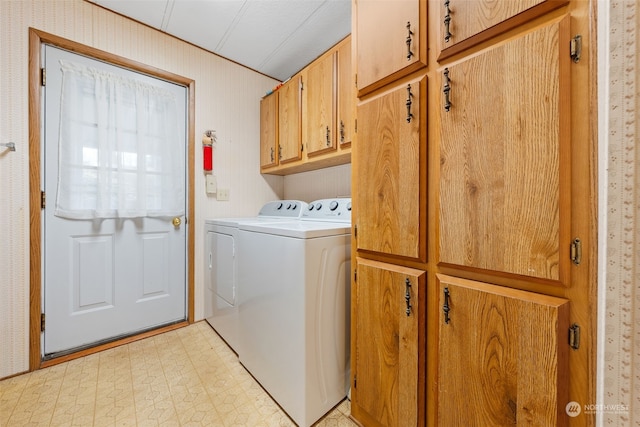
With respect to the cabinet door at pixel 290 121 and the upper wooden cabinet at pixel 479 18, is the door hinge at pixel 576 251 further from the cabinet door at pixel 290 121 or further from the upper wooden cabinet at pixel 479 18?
the cabinet door at pixel 290 121

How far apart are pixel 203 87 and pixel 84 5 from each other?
2.65 ft

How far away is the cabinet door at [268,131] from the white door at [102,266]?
69 centimetres

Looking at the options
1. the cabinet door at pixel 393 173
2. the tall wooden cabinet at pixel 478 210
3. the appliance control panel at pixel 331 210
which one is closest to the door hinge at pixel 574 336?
the tall wooden cabinet at pixel 478 210

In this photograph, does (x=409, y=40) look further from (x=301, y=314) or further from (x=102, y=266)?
(x=102, y=266)

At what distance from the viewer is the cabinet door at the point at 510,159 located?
0.61 meters

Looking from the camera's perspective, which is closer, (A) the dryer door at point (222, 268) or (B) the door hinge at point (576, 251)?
(B) the door hinge at point (576, 251)

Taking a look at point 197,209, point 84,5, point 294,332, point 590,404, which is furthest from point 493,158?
point 84,5

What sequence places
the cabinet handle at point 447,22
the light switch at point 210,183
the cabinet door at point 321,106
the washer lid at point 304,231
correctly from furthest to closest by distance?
the light switch at point 210,183 < the cabinet door at point 321,106 < the washer lid at point 304,231 < the cabinet handle at point 447,22

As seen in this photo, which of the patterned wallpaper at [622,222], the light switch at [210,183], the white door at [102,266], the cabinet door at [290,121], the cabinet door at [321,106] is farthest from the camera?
the light switch at [210,183]

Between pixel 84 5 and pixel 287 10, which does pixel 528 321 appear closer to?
pixel 287 10

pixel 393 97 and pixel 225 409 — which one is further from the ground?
pixel 393 97

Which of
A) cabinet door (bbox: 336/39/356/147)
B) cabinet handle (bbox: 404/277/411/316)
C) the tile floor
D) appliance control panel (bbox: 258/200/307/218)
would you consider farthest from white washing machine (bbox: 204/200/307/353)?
cabinet handle (bbox: 404/277/411/316)

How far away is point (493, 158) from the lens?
28.5 inches

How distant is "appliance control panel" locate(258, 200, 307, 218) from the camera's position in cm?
211
